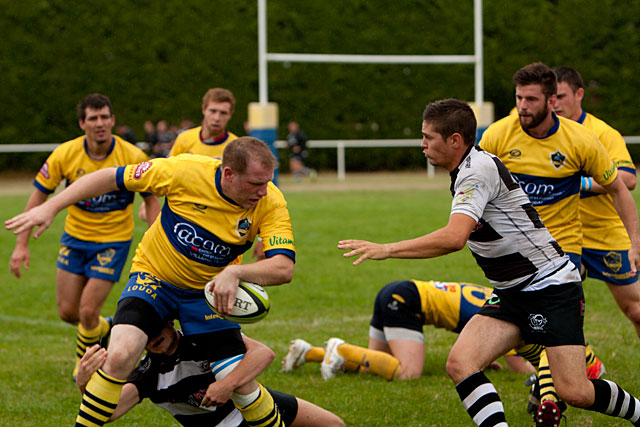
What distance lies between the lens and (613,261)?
6656 millimetres

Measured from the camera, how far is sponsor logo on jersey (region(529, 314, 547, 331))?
4734 millimetres

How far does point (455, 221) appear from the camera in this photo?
4.38 m

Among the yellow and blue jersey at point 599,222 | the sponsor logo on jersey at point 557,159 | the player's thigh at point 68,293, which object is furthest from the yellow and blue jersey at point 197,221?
the yellow and blue jersey at point 599,222

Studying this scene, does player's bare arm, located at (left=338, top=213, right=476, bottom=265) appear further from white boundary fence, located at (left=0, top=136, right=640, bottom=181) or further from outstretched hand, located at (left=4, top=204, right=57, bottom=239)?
white boundary fence, located at (left=0, top=136, right=640, bottom=181)

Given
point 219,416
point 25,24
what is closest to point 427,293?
point 219,416

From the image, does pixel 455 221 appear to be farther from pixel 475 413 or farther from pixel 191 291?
pixel 191 291

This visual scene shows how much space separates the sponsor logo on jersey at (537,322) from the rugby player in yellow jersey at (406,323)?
6.17 ft

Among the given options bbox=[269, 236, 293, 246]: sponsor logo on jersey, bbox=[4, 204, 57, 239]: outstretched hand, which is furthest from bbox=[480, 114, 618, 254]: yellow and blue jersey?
bbox=[4, 204, 57, 239]: outstretched hand

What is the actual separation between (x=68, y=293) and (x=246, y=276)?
341cm

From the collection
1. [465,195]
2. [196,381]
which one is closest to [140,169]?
[196,381]

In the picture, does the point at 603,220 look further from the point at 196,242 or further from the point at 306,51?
the point at 306,51

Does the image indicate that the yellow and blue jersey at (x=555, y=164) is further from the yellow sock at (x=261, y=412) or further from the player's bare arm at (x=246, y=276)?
the yellow sock at (x=261, y=412)

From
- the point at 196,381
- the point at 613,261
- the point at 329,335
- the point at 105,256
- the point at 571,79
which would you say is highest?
the point at 571,79

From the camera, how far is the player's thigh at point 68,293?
24.1 ft
